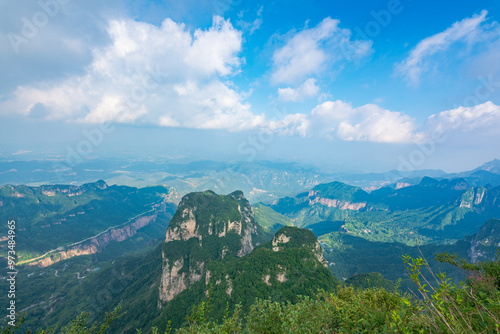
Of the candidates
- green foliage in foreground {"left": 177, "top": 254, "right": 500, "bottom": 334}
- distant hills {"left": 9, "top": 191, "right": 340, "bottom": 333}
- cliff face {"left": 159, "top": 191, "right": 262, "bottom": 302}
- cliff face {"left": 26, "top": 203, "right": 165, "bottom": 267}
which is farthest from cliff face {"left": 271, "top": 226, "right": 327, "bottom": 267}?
cliff face {"left": 26, "top": 203, "right": 165, "bottom": 267}

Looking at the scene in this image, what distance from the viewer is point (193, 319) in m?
11.1

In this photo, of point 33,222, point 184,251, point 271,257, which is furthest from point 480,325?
point 33,222

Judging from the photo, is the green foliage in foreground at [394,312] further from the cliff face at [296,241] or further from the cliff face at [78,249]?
the cliff face at [78,249]

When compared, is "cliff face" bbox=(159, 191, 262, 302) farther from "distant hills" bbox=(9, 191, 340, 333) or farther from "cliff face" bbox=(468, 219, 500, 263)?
"cliff face" bbox=(468, 219, 500, 263)

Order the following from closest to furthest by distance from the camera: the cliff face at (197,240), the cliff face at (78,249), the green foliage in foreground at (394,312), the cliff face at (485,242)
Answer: the green foliage in foreground at (394,312), the cliff face at (197,240), the cliff face at (485,242), the cliff face at (78,249)

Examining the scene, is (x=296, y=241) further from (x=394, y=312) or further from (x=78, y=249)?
(x=78, y=249)

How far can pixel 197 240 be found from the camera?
92625 millimetres

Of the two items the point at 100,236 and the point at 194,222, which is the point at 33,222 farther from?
the point at 194,222

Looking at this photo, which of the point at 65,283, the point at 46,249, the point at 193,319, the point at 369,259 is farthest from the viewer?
the point at 46,249

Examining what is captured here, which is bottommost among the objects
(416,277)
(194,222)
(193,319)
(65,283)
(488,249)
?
(65,283)

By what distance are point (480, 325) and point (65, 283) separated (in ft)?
618

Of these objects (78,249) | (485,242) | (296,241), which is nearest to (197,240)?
(296,241)

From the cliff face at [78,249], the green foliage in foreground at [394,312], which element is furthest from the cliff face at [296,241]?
the cliff face at [78,249]

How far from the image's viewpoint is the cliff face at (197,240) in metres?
79.0
